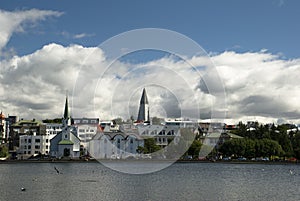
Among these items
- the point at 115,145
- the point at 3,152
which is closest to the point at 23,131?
the point at 3,152

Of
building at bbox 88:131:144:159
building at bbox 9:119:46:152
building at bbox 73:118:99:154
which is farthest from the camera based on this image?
building at bbox 9:119:46:152

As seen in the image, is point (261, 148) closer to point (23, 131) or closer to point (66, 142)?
point (66, 142)

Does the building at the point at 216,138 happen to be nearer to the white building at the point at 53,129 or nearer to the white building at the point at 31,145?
the white building at the point at 53,129

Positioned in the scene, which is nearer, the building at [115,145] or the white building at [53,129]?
the building at [115,145]

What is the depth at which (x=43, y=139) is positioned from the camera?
122688 mm

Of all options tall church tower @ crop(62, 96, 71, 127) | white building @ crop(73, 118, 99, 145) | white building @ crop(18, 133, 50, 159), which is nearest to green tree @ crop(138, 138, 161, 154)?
white building @ crop(73, 118, 99, 145)

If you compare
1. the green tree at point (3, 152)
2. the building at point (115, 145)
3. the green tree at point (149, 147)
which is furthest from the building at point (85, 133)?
the green tree at point (3, 152)

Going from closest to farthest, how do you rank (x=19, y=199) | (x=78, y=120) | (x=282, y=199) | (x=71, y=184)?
(x=19, y=199) < (x=282, y=199) < (x=71, y=184) < (x=78, y=120)

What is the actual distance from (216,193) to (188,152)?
235 ft

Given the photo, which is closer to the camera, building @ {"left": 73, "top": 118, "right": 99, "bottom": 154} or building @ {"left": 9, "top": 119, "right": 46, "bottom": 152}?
building @ {"left": 73, "top": 118, "right": 99, "bottom": 154}

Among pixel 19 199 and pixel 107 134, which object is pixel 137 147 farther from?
pixel 19 199

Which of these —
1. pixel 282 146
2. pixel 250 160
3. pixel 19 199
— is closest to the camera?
pixel 19 199

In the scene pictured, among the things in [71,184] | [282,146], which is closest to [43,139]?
[282,146]

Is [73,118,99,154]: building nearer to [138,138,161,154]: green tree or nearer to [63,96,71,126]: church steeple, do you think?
[63,96,71,126]: church steeple
